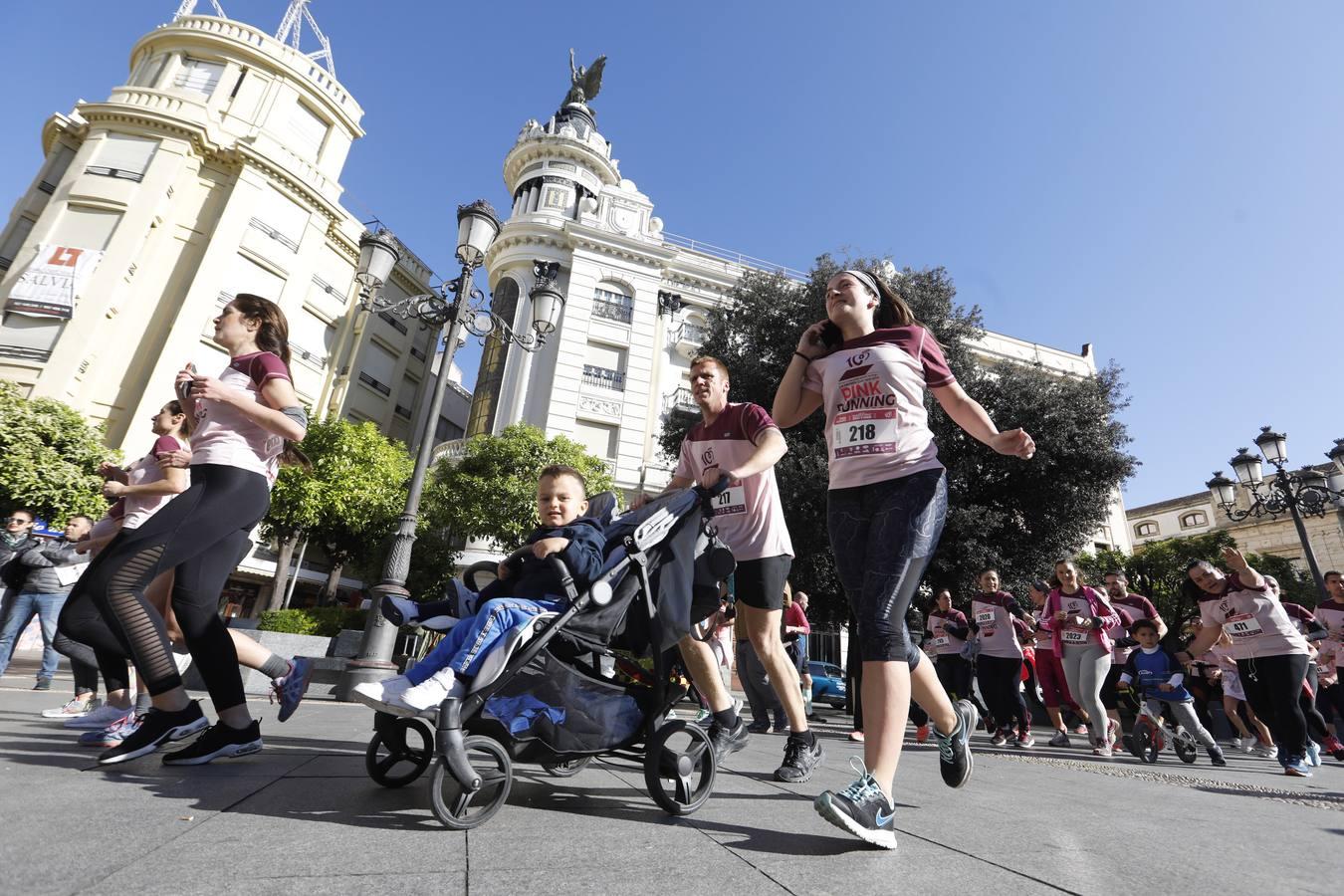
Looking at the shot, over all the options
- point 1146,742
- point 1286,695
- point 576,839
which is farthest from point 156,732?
point 1146,742

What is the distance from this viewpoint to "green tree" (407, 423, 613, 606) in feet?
58.5

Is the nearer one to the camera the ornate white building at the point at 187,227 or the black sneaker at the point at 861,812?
the black sneaker at the point at 861,812

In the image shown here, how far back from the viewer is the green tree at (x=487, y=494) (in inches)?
703

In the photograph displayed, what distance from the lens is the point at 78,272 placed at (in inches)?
884

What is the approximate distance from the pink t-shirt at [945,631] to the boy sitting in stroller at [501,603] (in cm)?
562

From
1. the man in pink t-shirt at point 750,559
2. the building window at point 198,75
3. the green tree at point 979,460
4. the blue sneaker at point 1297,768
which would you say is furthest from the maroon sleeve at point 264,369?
the building window at point 198,75

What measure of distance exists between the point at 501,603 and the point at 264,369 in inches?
68.8

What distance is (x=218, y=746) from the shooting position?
105 inches

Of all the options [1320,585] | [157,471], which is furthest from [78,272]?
[1320,585]

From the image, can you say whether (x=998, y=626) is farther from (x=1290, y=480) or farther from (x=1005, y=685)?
(x=1290, y=480)

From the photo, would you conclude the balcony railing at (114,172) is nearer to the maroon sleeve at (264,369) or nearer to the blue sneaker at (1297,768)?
the maroon sleeve at (264,369)

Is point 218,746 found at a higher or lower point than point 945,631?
lower

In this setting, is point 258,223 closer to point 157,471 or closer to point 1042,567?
point 157,471

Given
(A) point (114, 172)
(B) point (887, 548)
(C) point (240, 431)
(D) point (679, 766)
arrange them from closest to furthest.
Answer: (D) point (679, 766) → (B) point (887, 548) → (C) point (240, 431) → (A) point (114, 172)
